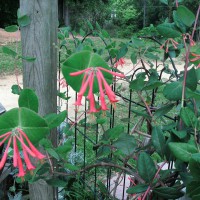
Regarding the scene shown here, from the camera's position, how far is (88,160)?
247 cm

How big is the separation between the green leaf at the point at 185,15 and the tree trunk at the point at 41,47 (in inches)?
18.9

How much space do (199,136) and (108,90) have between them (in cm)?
39

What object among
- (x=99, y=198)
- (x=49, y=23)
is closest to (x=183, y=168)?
(x=49, y=23)

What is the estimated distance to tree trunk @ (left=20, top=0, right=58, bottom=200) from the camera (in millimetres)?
1048

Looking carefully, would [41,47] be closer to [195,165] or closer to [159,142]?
[159,142]

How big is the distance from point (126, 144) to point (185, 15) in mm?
374

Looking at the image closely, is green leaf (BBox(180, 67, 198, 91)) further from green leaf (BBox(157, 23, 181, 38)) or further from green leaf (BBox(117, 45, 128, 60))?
green leaf (BBox(117, 45, 128, 60))

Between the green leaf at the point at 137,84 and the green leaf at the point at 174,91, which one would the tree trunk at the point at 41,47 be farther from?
the green leaf at the point at 174,91

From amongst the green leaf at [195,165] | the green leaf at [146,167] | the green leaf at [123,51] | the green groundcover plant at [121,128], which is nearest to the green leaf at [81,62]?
the green groundcover plant at [121,128]

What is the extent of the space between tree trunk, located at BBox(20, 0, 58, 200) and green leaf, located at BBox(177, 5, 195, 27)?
1.57 feet

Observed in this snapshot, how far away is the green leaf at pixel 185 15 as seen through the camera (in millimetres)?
686

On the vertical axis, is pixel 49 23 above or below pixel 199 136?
above

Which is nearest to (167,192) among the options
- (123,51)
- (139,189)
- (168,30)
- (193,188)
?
(139,189)

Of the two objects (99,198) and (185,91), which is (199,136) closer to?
(185,91)
